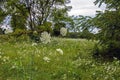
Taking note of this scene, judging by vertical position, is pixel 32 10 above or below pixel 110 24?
below

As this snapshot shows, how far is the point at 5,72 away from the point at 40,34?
2.96m

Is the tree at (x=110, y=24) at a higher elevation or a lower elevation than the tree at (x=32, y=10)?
higher

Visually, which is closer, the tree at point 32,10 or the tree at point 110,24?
the tree at point 110,24

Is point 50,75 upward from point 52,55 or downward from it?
upward

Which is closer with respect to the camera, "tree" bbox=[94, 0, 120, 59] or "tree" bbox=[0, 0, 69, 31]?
"tree" bbox=[94, 0, 120, 59]

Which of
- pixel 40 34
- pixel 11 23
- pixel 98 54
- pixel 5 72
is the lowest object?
pixel 11 23

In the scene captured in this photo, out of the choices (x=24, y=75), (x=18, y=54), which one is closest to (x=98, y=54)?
(x=18, y=54)

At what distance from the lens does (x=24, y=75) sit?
9.48 metres

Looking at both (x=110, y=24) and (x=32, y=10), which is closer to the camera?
(x=110, y=24)

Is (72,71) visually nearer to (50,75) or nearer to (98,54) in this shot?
(50,75)

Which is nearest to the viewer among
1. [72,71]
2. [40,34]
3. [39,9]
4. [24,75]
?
[40,34]

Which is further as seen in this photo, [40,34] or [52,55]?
[52,55]

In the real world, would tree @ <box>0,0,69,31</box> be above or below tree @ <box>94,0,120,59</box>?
below

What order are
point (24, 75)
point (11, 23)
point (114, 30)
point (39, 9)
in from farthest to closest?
point (11, 23) → point (39, 9) → point (114, 30) → point (24, 75)
